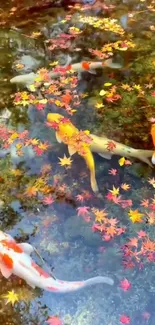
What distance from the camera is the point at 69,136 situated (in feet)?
16.9

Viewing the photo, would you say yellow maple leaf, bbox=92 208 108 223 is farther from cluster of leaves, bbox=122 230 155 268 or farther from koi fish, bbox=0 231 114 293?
koi fish, bbox=0 231 114 293

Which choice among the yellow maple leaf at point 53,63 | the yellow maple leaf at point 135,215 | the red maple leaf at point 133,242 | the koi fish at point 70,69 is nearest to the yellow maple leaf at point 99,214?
the yellow maple leaf at point 135,215

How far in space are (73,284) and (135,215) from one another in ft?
3.32

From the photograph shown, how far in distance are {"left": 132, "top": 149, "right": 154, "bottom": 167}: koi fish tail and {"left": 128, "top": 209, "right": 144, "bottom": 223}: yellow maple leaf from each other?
2.29 feet

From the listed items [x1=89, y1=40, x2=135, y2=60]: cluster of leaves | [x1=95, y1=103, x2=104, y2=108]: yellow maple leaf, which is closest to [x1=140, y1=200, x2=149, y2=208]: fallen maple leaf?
[x1=95, y1=103, x2=104, y2=108]: yellow maple leaf

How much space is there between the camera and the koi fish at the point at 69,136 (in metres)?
4.77

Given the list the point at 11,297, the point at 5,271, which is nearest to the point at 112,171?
the point at 5,271

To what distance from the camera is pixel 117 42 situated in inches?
282

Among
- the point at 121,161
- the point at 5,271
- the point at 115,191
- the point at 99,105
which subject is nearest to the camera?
the point at 5,271

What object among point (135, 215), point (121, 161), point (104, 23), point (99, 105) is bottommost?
point (135, 215)

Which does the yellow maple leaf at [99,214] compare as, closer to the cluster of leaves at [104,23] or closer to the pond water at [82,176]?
the pond water at [82,176]

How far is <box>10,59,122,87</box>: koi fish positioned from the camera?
634 centimetres

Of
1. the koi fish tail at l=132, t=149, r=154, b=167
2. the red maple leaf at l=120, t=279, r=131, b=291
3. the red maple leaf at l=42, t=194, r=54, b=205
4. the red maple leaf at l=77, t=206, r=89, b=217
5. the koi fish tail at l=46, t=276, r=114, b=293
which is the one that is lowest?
the red maple leaf at l=120, t=279, r=131, b=291

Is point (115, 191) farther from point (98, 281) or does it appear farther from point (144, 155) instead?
point (98, 281)
